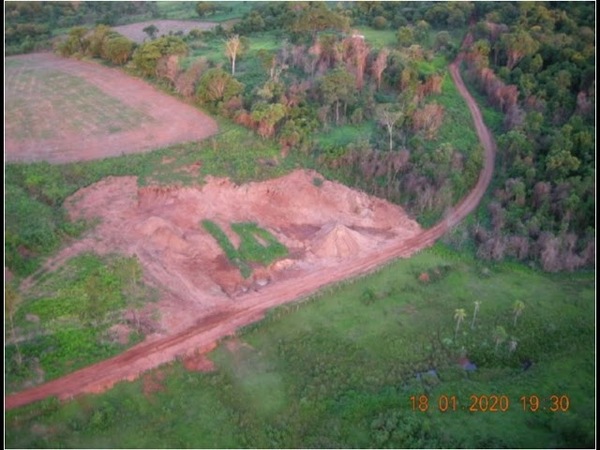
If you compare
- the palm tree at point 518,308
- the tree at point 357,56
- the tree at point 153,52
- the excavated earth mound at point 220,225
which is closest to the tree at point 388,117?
the tree at point 357,56

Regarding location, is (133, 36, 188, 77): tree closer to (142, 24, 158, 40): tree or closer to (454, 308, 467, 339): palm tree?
(142, 24, 158, 40): tree

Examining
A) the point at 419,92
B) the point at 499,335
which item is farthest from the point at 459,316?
the point at 419,92

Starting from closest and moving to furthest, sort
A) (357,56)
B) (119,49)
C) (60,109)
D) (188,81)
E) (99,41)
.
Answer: (60,109), (188,81), (357,56), (119,49), (99,41)

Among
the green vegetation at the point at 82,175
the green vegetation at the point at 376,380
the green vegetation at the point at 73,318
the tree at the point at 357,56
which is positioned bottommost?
the green vegetation at the point at 376,380

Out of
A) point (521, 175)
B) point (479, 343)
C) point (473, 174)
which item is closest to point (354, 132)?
point (473, 174)

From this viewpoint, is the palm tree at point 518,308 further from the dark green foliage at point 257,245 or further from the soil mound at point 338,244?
the dark green foliage at point 257,245

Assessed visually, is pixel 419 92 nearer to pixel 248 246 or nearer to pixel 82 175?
pixel 248 246
